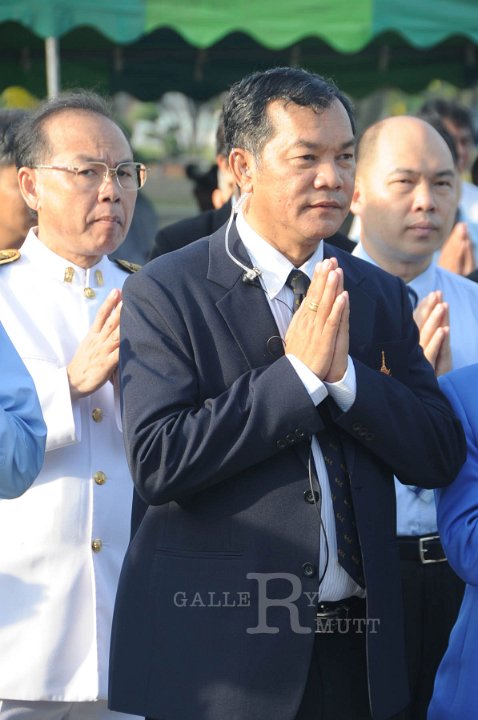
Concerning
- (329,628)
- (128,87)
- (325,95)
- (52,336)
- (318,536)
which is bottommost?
(329,628)

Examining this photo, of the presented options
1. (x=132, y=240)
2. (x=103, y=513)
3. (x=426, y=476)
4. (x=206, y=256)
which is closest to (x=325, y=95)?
(x=206, y=256)

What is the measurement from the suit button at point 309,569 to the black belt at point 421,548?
4.05 feet

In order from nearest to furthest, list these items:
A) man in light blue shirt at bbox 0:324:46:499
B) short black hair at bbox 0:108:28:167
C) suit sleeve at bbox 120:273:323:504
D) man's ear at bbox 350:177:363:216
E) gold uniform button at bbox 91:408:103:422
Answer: suit sleeve at bbox 120:273:323:504
man in light blue shirt at bbox 0:324:46:499
gold uniform button at bbox 91:408:103:422
short black hair at bbox 0:108:28:167
man's ear at bbox 350:177:363:216

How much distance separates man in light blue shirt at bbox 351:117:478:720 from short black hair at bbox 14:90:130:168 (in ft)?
3.10

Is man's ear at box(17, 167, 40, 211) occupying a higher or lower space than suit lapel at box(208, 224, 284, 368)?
higher

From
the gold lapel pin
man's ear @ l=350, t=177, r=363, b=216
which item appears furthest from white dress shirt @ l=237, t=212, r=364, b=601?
man's ear @ l=350, t=177, r=363, b=216

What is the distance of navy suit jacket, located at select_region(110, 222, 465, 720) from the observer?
8.63 ft

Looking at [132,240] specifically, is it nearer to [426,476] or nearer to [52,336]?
[52,336]

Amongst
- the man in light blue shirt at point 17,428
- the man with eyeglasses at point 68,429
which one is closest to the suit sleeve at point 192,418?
the man in light blue shirt at point 17,428

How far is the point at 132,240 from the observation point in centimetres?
695

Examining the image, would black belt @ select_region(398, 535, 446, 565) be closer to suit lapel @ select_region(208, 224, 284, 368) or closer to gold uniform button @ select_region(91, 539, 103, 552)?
gold uniform button @ select_region(91, 539, 103, 552)

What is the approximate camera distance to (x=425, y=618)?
3904 mm

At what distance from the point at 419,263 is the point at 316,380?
162 centimetres

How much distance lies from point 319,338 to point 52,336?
119 centimetres
